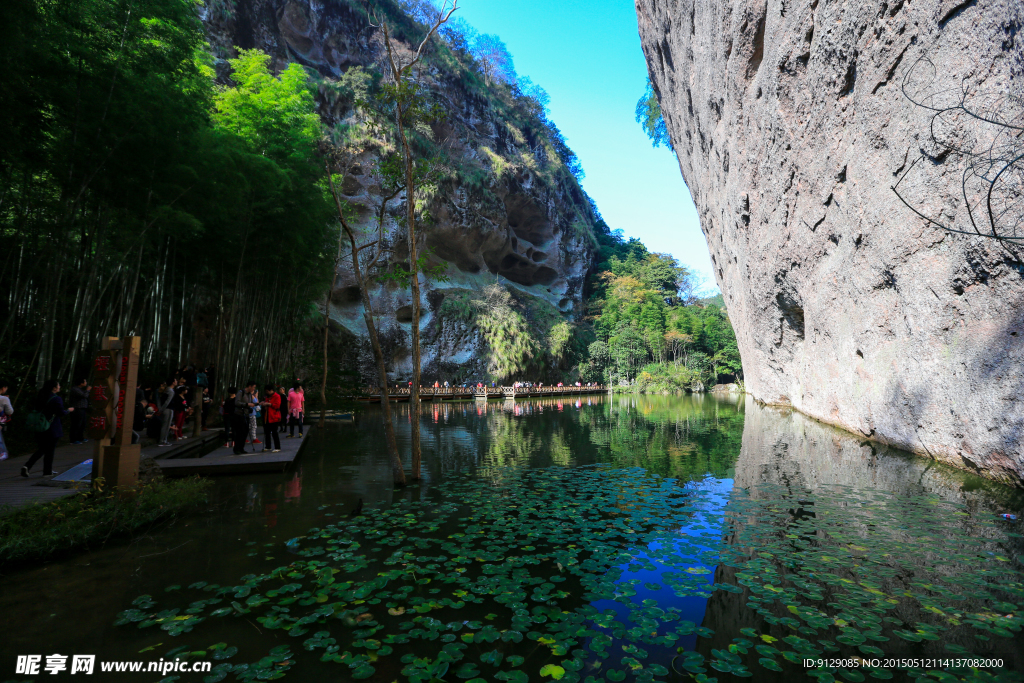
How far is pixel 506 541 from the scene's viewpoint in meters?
4.64

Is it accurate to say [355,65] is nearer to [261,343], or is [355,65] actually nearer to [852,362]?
[261,343]

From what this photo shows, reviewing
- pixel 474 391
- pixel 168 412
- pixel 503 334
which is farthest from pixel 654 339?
pixel 168 412

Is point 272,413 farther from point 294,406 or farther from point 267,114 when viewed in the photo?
point 267,114

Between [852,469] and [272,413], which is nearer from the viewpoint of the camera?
[852,469]

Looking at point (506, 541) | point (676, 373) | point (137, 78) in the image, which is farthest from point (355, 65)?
point (506, 541)

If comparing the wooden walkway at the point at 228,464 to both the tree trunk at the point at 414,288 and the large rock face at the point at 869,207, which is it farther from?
the large rock face at the point at 869,207

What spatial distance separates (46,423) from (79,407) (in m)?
3.14

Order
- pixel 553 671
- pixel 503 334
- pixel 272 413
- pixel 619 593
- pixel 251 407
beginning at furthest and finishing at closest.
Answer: pixel 503 334
pixel 251 407
pixel 272 413
pixel 619 593
pixel 553 671

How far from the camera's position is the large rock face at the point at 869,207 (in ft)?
21.2

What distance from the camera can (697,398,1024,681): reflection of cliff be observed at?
10.1 feet

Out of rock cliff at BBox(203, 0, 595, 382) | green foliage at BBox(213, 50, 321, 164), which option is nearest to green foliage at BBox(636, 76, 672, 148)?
rock cliff at BBox(203, 0, 595, 382)

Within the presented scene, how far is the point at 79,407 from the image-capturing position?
28.9ft

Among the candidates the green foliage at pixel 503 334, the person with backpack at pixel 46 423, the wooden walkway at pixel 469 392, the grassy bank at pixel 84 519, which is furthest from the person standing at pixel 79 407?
the green foliage at pixel 503 334

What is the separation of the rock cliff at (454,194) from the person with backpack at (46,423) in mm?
20308
